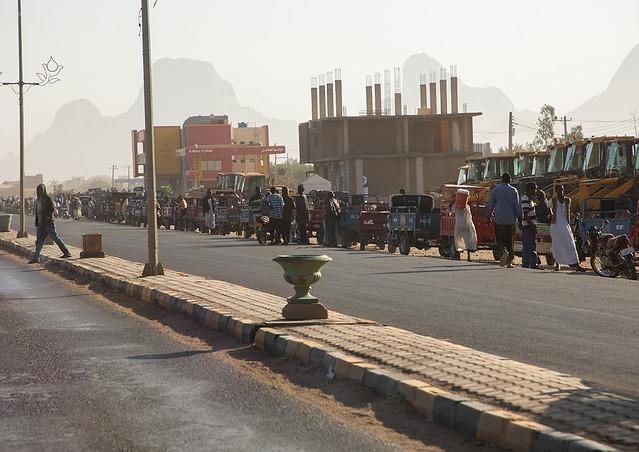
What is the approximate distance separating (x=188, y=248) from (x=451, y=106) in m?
89.3

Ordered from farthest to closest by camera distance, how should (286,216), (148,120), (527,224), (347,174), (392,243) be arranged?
(347,174), (286,216), (392,243), (527,224), (148,120)

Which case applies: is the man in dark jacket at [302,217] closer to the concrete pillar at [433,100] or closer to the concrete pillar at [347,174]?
the concrete pillar at [347,174]

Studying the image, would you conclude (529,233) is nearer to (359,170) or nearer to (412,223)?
(412,223)

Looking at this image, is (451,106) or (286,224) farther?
(451,106)

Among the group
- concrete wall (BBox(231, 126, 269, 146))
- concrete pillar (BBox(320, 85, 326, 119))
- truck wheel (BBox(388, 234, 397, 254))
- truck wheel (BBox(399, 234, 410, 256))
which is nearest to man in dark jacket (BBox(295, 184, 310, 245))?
truck wheel (BBox(388, 234, 397, 254))

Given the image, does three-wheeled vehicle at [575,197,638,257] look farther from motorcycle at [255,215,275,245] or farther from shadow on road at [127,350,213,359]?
shadow on road at [127,350,213,359]

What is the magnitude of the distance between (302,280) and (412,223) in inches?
802

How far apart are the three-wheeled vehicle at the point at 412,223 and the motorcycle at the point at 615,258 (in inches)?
→ 418

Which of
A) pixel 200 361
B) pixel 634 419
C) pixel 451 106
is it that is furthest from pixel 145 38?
pixel 451 106

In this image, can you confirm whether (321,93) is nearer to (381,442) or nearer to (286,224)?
(286,224)

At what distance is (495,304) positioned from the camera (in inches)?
603

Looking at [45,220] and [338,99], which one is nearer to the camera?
[45,220]

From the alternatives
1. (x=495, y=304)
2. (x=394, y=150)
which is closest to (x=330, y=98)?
(x=394, y=150)

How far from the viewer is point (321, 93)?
126 meters
